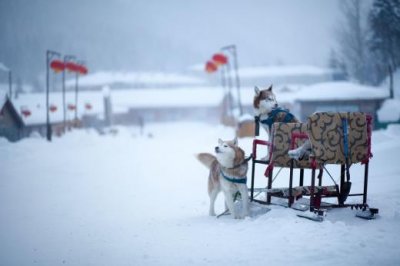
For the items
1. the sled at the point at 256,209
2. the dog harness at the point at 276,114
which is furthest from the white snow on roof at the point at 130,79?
the sled at the point at 256,209

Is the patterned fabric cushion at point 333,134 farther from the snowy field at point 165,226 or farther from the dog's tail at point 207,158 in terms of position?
the dog's tail at point 207,158

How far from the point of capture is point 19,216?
22.9 feet

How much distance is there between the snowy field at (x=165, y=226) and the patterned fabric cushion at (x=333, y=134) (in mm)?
984

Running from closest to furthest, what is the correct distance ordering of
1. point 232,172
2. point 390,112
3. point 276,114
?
point 232,172 < point 276,114 < point 390,112

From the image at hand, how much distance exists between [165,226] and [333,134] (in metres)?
3.27

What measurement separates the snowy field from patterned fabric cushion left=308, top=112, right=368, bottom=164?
0.98 m

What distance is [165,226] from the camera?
5.79 m

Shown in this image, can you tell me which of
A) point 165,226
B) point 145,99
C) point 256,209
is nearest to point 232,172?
point 256,209

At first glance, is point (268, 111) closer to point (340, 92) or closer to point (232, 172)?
point (232, 172)

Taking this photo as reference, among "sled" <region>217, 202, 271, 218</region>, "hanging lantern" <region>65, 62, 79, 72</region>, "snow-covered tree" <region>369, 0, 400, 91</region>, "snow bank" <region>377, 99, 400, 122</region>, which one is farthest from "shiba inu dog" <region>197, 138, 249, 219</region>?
"hanging lantern" <region>65, 62, 79, 72</region>

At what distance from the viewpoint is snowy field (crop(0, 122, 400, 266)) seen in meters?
4.08

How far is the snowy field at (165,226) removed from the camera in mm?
4082

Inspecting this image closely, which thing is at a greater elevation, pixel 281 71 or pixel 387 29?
pixel 281 71

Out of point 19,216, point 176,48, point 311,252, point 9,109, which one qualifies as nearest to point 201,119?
point 9,109
